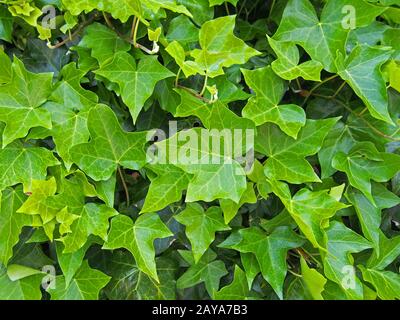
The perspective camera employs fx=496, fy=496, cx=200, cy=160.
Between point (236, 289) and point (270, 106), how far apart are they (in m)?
0.34

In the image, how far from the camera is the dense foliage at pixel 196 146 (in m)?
0.80

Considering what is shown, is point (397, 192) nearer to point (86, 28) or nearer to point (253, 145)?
point (253, 145)

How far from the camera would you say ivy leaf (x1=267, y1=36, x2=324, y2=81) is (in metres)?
0.81

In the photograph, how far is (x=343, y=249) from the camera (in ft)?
2.82

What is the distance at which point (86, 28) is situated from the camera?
0.86m

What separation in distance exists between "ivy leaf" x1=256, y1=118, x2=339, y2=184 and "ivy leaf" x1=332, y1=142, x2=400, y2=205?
65mm

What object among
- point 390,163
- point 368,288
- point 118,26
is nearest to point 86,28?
point 118,26

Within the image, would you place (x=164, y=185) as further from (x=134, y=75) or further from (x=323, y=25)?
(x=323, y=25)

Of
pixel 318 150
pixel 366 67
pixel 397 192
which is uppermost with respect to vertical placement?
pixel 366 67

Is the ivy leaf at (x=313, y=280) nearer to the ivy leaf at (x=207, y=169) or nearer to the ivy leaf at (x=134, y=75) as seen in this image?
the ivy leaf at (x=207, y=169)

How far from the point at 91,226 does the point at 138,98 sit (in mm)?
225

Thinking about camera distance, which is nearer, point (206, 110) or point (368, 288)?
point (206, 110)

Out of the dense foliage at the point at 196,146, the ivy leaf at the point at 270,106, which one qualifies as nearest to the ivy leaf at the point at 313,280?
the dense foliage at the point at 196,146

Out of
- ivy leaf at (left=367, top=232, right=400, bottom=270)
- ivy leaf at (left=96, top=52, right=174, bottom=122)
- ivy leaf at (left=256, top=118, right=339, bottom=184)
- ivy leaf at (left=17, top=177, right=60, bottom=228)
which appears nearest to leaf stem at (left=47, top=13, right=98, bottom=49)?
ivy leaf at (left=96, top=52, right=174, bottom=122)
